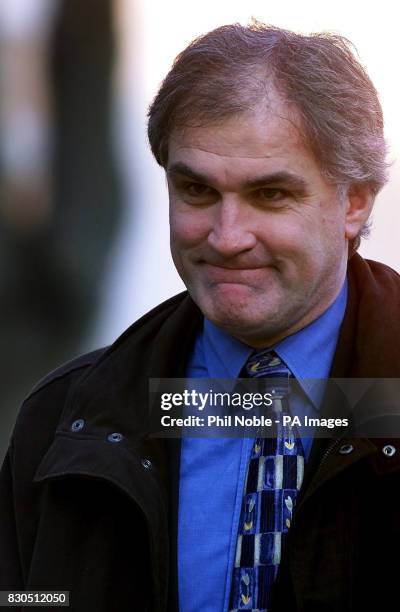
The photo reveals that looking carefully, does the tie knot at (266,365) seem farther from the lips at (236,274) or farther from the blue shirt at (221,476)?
the lips at (236,274)

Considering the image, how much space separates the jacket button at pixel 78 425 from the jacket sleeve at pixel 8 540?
0.25 m

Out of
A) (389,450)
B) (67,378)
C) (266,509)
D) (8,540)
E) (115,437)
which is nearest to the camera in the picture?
(389,450)

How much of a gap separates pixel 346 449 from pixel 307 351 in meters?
0.27

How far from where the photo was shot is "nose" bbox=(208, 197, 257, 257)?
2461mm

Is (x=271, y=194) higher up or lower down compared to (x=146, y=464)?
higher up

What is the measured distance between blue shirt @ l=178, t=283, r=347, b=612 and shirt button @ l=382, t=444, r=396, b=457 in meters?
0.19

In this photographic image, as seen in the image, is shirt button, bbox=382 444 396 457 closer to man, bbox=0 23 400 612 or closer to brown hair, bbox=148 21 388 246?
man, bbox=0 23 400 612

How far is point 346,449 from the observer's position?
7.84 feet

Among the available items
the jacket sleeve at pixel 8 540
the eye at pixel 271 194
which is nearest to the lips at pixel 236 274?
the eye at pixel 271 194

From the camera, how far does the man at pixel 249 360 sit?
239 cm

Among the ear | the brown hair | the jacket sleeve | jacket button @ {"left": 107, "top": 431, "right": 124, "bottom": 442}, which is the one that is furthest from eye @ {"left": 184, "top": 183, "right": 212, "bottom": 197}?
the jacket sleeve

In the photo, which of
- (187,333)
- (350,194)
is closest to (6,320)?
(187,333)

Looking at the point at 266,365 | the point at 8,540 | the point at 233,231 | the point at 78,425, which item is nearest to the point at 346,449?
the point at 266,365

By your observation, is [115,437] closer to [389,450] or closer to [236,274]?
[236,274]
